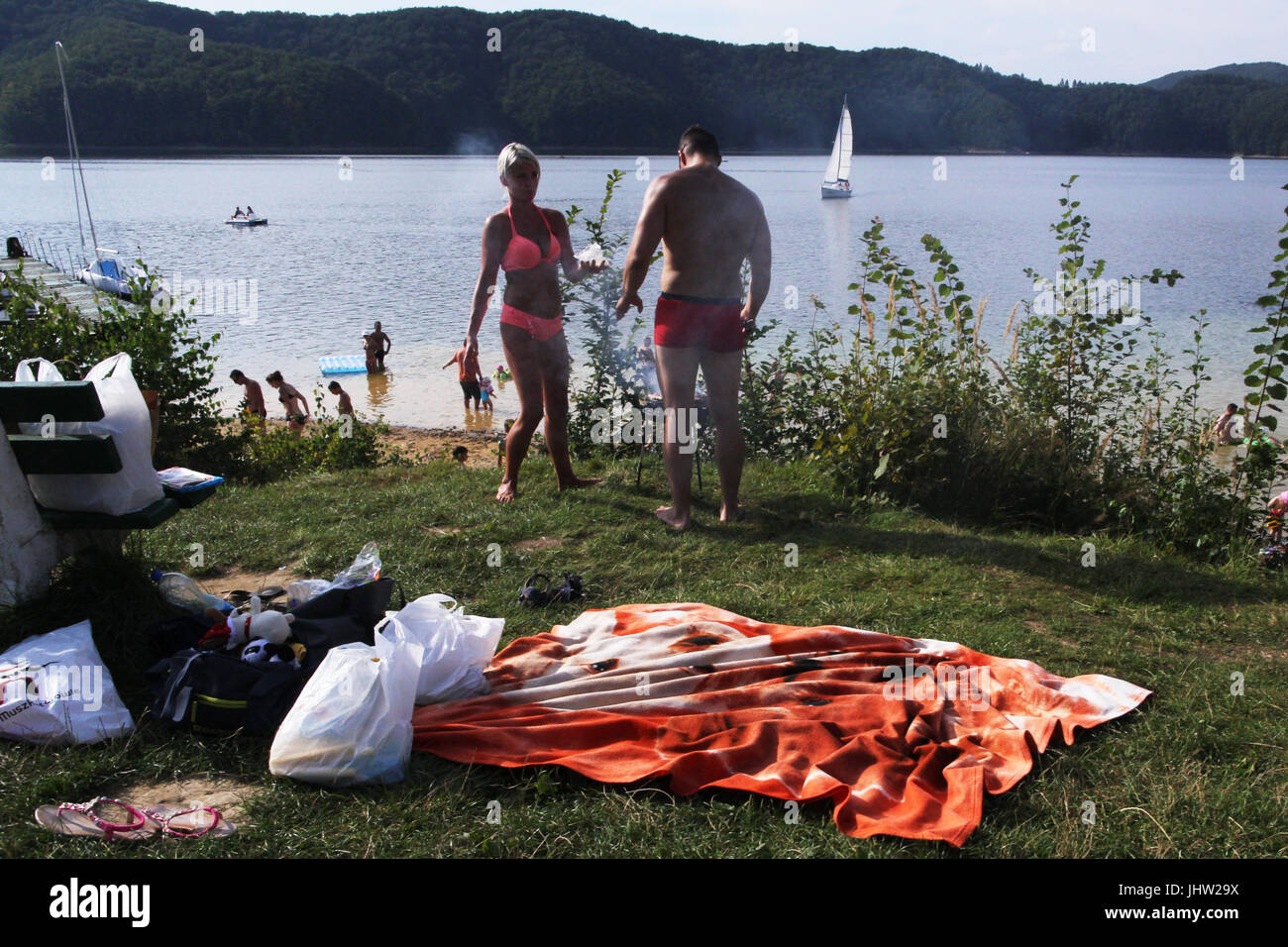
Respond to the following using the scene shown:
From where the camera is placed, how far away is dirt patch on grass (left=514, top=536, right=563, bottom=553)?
5402 millimetres

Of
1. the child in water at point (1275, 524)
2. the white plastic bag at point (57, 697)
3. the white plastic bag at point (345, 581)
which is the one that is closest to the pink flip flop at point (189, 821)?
the white plastic bag at point (57, 697)

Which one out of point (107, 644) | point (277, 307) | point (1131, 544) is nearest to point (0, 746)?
point (107, 644)

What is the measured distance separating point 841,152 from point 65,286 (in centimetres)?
3314

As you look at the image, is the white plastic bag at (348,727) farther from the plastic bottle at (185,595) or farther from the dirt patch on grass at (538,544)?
the dirt patch on grass at (538,544)

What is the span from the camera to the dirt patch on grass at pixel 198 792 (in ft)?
9.89

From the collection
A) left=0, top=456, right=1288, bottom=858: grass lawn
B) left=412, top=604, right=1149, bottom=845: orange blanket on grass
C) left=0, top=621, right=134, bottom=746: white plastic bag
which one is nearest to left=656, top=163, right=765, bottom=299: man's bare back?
left=0, top=456, right=1288, bottom=858: grass lawn

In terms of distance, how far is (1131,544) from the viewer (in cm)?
548

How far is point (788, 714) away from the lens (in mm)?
3469

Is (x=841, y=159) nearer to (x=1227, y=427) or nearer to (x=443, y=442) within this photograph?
(x=443, y=442)

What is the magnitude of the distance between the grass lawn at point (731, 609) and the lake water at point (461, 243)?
10.7 meters

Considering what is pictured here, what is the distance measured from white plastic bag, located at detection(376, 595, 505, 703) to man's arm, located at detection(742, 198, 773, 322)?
2.54 meters

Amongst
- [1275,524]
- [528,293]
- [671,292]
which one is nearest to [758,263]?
[671,292]

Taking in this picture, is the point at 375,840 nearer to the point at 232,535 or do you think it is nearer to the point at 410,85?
the point at 232,535

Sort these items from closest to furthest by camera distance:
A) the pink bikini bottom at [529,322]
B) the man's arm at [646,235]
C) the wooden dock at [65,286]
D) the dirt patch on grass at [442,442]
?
the man's arm at [646,235] < the pink bikini bottom at [529,322] < the dirt patch on grass at [442,442] < the wooden dock at [65,286]
